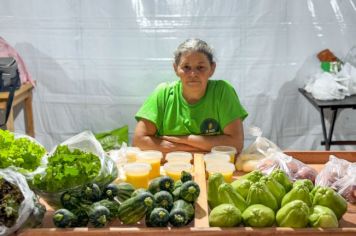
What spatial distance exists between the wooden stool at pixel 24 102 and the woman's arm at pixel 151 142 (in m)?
1.22

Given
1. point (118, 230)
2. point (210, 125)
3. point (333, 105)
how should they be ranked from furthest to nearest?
point (333, 105), point (210, 125), point (118, 230)

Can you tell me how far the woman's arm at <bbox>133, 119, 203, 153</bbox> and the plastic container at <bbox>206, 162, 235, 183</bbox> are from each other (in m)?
0.61

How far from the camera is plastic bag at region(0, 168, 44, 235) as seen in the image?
1524mm

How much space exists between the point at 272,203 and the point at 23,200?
2.81 ft

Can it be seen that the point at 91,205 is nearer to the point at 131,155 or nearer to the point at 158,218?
the point at 158,218

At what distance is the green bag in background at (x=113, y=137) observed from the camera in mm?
3859

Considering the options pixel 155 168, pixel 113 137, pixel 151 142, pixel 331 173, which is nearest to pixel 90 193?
pixel 155 168

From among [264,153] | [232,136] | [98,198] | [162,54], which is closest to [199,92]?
[232,136]

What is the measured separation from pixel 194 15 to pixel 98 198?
2.74 m

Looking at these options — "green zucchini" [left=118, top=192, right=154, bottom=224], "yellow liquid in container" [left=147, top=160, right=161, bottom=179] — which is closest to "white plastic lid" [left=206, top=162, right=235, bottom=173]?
"yellow liquid in container" [left=147, top=160, right=161, bottom=179]

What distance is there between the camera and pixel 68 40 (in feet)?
13.8

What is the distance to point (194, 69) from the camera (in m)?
3.01

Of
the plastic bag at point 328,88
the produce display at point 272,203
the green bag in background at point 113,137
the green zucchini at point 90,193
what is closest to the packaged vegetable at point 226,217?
the produce display at point 272,203

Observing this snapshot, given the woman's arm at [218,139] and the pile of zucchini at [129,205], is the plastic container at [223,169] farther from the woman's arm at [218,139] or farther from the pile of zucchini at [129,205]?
the woman's arm at [218,139]
